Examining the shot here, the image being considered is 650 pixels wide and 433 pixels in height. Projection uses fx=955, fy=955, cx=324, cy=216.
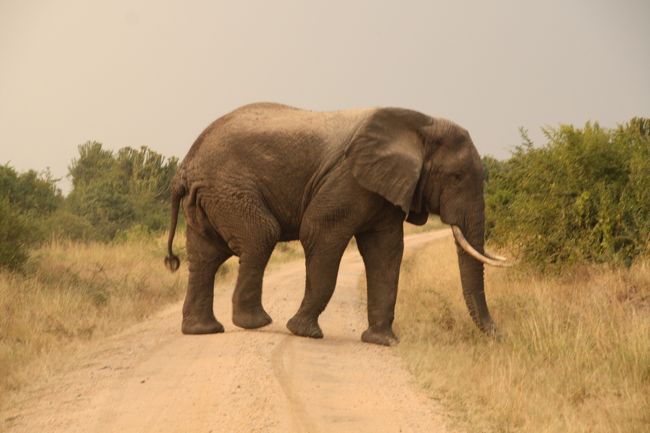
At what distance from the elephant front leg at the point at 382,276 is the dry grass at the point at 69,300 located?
3012 mm

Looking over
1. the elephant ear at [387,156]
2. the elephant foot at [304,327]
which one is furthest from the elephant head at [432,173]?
the elephant foot at [304,327]

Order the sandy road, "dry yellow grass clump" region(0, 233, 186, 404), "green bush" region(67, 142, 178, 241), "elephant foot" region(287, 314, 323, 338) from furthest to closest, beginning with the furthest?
"green bush" region(67, 142, 178, 241) < "elephant foot" region(287, 314, 323, 338) < "dry yellow grass clump" region(0, 233, 186, 404) < the sandy road

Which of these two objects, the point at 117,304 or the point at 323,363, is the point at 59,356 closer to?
the point at 323,363

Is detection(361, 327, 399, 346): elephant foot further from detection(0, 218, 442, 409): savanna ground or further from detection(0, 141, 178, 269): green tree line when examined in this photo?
detection(0, 141, 178, 269): green tree line

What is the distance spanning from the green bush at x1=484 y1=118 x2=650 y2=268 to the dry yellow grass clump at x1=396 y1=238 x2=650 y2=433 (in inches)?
24.1

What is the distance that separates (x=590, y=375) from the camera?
799 centimetres

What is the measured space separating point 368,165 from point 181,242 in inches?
509

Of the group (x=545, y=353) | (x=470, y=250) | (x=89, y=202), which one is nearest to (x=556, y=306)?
(x=470, y=250)

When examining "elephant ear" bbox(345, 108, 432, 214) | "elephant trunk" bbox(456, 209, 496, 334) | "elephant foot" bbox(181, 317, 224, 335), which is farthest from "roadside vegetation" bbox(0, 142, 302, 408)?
"elephant trunk" bbox(456, 209, 496, 334)

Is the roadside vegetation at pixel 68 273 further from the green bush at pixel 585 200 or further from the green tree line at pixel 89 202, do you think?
the green bush at pixel 585 200

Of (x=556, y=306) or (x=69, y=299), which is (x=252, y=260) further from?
(x=556, y=306)

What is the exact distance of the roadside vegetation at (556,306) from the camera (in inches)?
284

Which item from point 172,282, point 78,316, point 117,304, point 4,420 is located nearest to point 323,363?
point 4,420

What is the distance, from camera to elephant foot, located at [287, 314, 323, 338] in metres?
10.2
